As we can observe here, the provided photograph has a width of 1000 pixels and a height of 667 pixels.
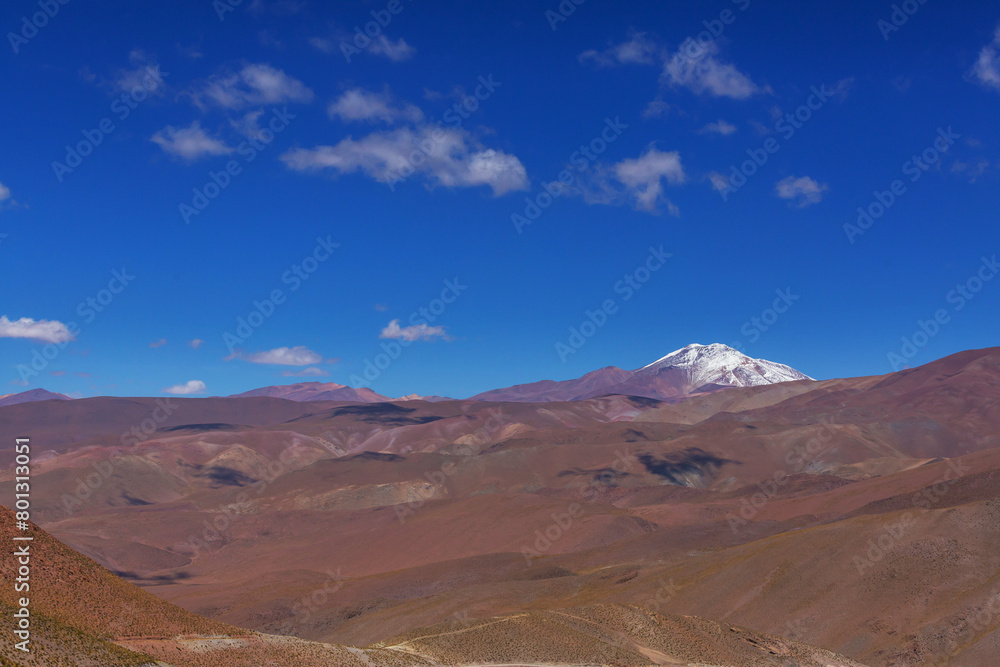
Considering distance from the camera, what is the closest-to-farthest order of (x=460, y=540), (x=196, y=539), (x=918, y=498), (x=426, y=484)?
(x=918, y=498) < (x=460, y=540) < (x=196, y=539) < (x=426, y=484)

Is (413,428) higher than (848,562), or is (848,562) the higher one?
(413,428)

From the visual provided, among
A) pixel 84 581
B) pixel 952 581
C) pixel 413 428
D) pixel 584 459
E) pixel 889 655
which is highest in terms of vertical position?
pixel 413 428

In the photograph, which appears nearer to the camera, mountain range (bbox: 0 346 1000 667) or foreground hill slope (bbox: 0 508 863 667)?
foreground hill slope (bbox: 0 508 863 667)

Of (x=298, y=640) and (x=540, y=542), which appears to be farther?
(x=540, y=542)

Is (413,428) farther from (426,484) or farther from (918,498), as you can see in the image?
(918,498)

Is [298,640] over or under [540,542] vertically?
under

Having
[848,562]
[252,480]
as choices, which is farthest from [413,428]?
[848,562]

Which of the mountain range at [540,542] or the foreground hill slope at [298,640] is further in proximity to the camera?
the mountain range at [540,542]

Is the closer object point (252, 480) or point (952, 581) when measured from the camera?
point (952, 581)

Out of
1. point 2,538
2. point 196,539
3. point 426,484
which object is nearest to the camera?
point 2,538
